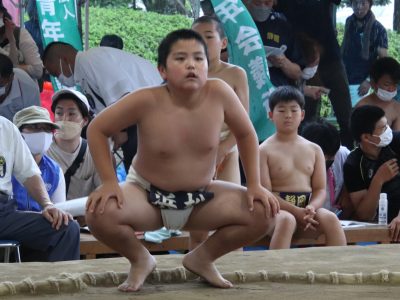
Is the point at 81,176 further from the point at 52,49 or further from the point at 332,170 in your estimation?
the point at 52,49

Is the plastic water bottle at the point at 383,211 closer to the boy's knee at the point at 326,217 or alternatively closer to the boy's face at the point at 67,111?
the boy's knee at the point at 326,217

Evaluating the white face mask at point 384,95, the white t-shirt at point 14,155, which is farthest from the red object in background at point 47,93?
the white t-shirt at point 14,155

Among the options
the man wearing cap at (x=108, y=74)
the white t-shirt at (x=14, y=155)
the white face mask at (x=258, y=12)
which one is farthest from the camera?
the white face mask at (x=258, y=12)

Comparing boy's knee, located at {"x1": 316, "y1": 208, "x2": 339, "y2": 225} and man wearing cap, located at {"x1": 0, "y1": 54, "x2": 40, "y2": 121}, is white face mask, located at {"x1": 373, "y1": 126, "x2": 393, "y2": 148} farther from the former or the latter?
man wearing cap, located at {"x1": 0, "y1": 54, "x2": 40, "y2": 121}

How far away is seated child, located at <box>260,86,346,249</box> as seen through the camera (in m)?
3.89

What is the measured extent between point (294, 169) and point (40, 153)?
1130 mm

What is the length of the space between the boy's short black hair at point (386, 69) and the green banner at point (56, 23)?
1.84 meters

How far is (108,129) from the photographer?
104 inches

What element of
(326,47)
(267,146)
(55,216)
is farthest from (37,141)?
(326,47)

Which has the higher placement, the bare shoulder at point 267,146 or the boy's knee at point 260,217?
the bare shoulder at point 267,146

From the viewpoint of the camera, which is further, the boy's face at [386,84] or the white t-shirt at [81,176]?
the boy's face at [386,84]

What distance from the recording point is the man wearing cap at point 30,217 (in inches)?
136

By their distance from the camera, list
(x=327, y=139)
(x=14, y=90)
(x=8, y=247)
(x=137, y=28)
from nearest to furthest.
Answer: (x=8, y=247)
(x=327, y=139)
(x=14, y=90)
(x=137, y=28)

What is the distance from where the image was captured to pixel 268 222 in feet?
8.79
